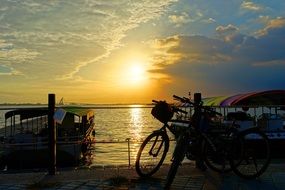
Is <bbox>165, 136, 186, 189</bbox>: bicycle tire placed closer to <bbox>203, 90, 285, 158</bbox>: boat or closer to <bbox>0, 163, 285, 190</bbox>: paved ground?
<bbox>0, 163, 285, 190</bbox>: paved ground

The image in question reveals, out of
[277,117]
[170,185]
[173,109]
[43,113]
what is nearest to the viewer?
[170,185]

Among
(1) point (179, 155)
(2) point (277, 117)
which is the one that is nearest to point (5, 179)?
(1) point (179, 155)

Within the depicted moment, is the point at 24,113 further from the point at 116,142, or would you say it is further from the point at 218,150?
the point at 218,150

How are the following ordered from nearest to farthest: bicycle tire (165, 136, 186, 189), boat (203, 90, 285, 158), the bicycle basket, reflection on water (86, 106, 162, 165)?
bicycle tire (165, 136, 186, 189) → the bicycle basket → boat (203, 90, 285, 158) → reflection on water (86, 106, 162, 165)

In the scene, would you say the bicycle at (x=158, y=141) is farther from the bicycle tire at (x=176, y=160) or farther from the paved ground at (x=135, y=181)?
the bicycle tire at (x=176, y=160)

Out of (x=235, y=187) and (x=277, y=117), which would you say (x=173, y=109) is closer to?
(x=235, y=187)

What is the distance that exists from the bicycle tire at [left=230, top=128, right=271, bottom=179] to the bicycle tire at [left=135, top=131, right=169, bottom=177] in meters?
1.37

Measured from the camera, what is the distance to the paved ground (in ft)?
25.2

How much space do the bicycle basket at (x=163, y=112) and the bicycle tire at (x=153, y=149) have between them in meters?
0.39

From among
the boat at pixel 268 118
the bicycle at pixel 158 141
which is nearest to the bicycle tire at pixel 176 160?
the bicycle at pixel 158 141

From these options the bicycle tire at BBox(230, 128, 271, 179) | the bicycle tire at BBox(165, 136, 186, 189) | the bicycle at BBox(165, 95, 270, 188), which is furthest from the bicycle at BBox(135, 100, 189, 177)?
the bicycle tire at BBox(230, 128, 271, 179)

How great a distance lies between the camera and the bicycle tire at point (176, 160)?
7495mm

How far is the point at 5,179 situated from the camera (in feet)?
28.2

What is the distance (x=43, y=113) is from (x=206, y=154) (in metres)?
19.4
